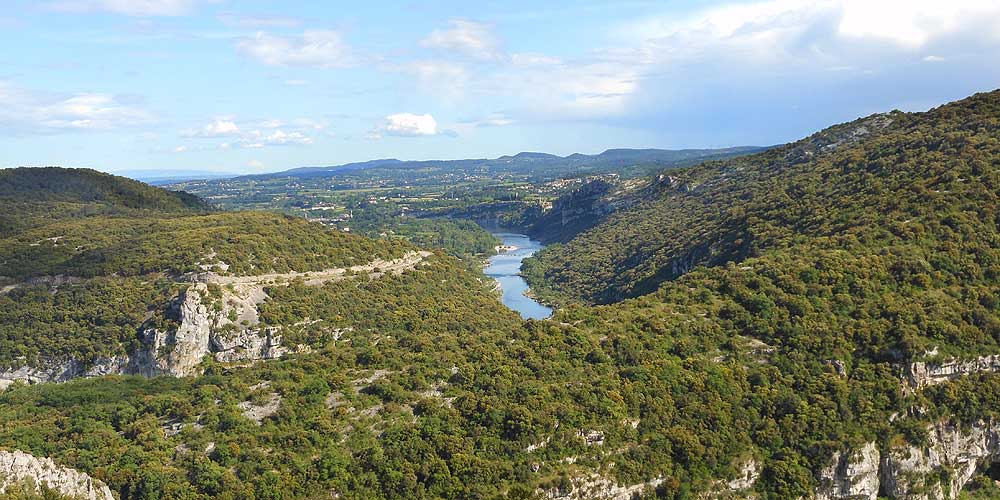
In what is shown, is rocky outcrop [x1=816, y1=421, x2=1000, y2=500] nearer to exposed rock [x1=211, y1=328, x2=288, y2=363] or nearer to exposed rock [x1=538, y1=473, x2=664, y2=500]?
exposed rock [x1=538, y1=473, x2=664, y2=500]

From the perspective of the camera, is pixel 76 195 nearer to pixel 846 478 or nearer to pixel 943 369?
pixel 846 478

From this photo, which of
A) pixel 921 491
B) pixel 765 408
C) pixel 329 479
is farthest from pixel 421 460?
pixel 921 491

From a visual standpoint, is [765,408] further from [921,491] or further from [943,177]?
[943,177]

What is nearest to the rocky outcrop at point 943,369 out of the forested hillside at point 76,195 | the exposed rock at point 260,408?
the exposed rock at point 260,408

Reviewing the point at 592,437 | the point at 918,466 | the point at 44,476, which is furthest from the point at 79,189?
the point at 918,466

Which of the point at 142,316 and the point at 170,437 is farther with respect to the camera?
the point at 142,316

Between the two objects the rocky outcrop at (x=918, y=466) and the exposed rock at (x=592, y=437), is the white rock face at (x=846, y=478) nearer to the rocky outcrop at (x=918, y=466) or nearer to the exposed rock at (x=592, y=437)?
the rocky outcrop at (x=918, y=466)
